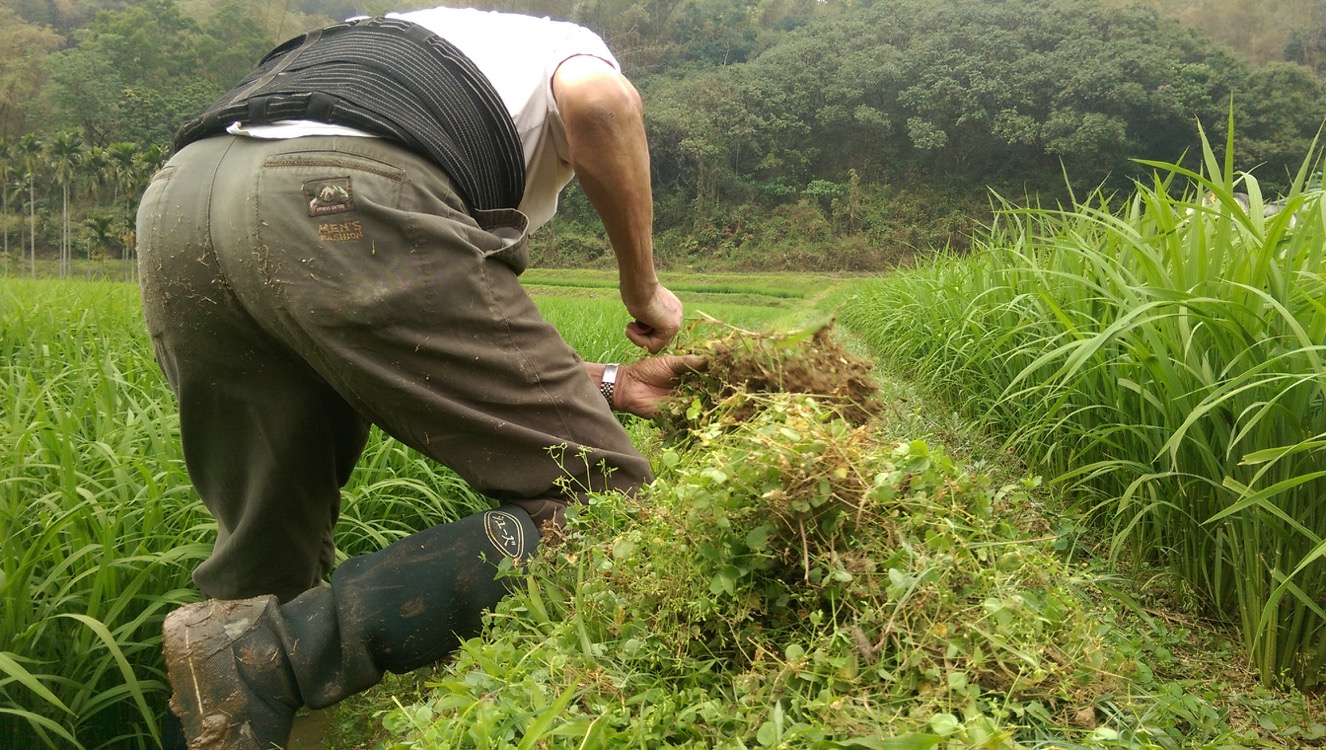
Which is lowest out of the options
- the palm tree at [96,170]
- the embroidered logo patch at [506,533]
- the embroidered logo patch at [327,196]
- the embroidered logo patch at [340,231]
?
→ the palm tree at [96,170]

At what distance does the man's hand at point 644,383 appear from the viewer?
72.8 inches

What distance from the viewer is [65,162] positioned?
108ft

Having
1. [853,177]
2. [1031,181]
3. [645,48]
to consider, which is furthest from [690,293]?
[645,48]

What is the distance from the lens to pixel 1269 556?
4.42ft

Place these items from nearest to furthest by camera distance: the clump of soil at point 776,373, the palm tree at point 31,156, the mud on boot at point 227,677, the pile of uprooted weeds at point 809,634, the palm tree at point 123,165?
the pile of uprooted weeds at point 809,634 < the mud on boot at point 227,677 < the clump of soil at point 776,373 < the palm tree at point 123,165 < the palm tree at point 31,156

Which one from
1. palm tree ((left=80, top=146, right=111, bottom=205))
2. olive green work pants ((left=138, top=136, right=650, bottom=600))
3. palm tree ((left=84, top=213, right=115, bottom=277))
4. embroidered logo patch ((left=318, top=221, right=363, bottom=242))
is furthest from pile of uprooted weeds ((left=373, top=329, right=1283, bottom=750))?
palm tree ((left=80, top=146, right=111, bottom=205))

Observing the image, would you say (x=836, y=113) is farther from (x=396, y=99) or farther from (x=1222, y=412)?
(x=396, y=99)

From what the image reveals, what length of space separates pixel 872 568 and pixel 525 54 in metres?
1.05

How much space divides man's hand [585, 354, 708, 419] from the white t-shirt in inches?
19.9

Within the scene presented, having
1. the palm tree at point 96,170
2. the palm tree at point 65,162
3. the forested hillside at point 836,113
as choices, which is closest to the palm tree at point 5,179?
the forested hillside at point 836,113

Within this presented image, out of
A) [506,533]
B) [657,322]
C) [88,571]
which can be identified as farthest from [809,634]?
[88,571]

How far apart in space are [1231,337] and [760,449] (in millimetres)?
1008

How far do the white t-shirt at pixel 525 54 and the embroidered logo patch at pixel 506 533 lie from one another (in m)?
0.65

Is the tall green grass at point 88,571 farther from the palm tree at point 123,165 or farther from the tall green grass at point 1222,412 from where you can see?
the palm tree at point 123,165
